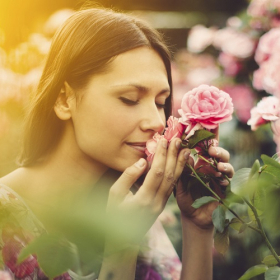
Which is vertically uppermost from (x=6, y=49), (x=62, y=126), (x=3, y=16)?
(x=3, y=16)

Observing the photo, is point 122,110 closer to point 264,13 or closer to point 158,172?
point 158,172

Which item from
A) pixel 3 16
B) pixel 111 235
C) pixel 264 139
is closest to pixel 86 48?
pixel 3 16

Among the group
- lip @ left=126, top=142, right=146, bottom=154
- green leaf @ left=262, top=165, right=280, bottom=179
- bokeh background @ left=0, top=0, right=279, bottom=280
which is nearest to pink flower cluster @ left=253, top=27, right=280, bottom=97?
green leaf @ left=262, top=165, right=280, bottom=179

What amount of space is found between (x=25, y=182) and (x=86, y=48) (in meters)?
0.38

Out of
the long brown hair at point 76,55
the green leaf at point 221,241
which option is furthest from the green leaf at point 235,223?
the long brown hair at point 76,55

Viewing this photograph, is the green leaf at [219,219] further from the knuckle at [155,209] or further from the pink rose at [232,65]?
the pink rose at [232,65]

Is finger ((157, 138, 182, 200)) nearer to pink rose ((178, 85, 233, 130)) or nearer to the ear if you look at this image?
pink rose ((178, 85, 233, 130))

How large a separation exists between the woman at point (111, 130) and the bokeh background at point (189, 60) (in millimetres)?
267

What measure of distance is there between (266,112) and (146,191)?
0.98 ft

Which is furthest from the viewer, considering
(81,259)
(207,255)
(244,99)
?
(244,99)

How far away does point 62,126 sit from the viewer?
1233 millimetres

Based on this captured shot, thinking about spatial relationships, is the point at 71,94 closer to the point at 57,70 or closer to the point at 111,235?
the point at 57,70

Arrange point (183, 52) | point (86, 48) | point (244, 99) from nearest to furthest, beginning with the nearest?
point (86, 48), point (244, 99), point (183, 52)

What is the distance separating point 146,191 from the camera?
0.99 meters
